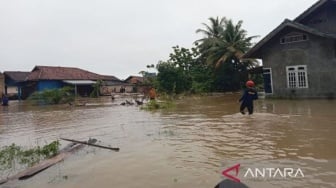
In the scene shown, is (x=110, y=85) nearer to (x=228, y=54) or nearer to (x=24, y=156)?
(x=228, y=54)

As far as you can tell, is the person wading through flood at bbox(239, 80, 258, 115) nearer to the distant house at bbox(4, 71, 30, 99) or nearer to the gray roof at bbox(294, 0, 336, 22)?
the gray roof at bbox(294, 0, 336, 22)

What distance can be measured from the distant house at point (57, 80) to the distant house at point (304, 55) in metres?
27.2

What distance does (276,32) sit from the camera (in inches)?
756

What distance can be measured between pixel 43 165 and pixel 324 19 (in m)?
18.4

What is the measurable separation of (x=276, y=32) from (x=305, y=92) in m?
4.02

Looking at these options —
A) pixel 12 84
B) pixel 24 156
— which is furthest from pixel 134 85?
pixel 24 156

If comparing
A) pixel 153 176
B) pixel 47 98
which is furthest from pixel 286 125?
pixel 47 98

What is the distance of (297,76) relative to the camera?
755 inches

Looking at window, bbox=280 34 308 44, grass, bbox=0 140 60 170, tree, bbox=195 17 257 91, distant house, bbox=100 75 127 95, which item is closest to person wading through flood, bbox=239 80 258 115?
grass, bbox=0 140 60 170

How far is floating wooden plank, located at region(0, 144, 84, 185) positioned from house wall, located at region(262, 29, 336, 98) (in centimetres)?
1522

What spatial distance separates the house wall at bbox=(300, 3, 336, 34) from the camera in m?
18.6

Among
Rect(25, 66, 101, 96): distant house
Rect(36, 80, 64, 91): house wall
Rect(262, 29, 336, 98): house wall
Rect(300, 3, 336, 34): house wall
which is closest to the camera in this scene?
Rect(262, 29, 336, 98): house wall

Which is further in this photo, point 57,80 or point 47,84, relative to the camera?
point 57,80

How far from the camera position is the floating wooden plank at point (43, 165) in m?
5.57
